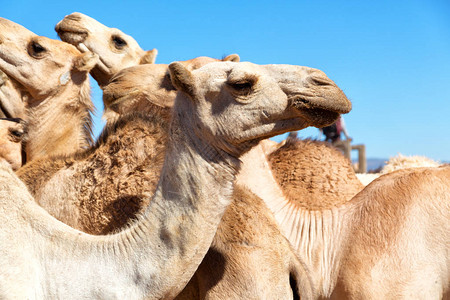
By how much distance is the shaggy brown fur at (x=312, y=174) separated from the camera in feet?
14.7

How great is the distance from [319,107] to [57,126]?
2528mm

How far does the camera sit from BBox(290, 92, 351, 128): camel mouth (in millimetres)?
2578

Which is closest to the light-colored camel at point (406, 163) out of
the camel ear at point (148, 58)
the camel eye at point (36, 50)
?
the camel ear at point (148, 58)

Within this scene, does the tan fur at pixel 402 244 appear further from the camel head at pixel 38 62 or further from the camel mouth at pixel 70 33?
the camel mouth at pixel 70 33

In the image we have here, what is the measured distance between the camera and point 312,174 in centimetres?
463

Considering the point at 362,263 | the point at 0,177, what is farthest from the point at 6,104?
the point at 362,263

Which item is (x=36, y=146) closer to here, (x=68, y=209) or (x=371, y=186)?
(x=68, y=209)

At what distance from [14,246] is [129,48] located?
3937 millimetres

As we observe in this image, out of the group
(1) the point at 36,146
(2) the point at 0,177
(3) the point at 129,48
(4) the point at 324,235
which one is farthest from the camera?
(3) the point at 129,48

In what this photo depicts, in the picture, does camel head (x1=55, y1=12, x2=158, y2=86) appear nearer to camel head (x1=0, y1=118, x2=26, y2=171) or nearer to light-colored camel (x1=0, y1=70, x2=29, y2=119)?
light-colored camel (x1=0, y1=70, x2=29, y2=119)

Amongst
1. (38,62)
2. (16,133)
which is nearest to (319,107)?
(16,133)

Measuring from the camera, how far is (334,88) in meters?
2.63

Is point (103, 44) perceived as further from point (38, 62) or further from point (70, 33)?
point (38, 62)

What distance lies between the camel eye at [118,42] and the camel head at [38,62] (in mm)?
1499
